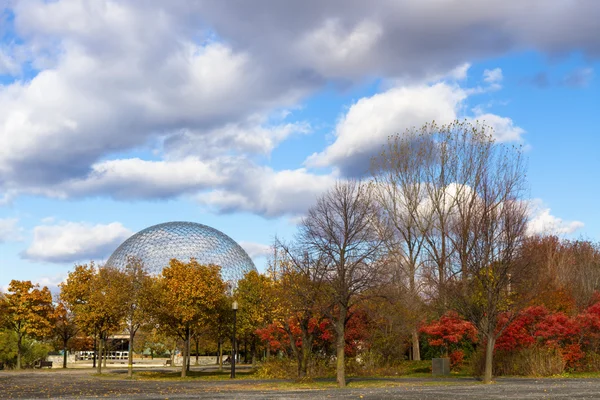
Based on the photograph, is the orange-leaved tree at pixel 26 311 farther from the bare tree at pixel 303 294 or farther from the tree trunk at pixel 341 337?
the tree trunk at pixel 341 337

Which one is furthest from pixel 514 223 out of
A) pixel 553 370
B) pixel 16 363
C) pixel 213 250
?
pixel 213 250

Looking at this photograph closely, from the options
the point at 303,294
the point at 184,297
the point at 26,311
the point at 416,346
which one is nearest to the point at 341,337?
the point at 303,294

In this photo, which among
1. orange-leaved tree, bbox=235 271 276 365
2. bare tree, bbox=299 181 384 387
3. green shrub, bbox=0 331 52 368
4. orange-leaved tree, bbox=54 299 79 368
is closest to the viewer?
bare tree, bbox=299 181 384 387

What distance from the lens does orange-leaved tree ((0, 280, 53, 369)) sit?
208ft

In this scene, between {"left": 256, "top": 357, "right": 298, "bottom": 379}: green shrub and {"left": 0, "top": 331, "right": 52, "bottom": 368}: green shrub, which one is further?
{"left": 0, "top": 331, "right": 52, "bottom": 368}: green shrub

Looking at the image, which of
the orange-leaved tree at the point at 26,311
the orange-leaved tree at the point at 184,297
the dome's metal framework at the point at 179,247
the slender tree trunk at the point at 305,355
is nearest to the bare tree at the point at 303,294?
the slender tree trunk at the point at 305,355

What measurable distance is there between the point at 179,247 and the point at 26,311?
4064 cm

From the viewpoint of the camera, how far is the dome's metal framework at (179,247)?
10244 centimetres

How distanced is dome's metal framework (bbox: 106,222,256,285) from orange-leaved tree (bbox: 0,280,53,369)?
33.7m

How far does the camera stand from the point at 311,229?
110 ft

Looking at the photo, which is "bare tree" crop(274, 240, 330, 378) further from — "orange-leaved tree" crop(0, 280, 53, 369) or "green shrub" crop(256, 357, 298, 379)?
"orange-leaved tree" crop(0, 280, 53, 369)

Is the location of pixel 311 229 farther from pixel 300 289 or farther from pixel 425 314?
pixel 425 314

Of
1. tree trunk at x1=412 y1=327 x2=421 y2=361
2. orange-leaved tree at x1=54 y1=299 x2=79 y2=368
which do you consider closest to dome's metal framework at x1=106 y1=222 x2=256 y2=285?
orange-leaved tree at x1=54 y1=299 x2=79 y2=368

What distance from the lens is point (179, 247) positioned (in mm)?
103688
